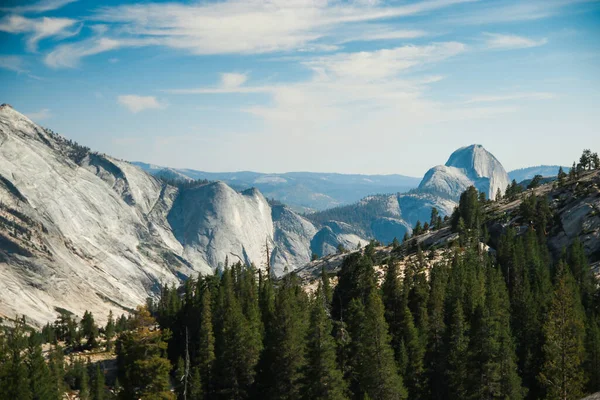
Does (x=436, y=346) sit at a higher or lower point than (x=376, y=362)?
lower

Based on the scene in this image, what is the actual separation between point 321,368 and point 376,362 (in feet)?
19.4

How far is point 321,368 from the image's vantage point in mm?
48656

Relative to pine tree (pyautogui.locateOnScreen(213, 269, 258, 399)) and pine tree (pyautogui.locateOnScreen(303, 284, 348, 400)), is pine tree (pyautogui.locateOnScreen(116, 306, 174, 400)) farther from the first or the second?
pine tree (pyautogui.locateOnScreen(213, 269, 258, 399))

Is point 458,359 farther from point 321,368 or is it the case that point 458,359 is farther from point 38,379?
point 38,379

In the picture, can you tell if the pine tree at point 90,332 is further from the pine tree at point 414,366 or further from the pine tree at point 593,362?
the pine tree at point 593,362

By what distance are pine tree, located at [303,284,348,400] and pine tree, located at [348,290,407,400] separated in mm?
3036

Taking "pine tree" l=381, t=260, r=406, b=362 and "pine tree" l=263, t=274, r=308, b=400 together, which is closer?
"pine tree" l=263, t=274, r=308, b=400

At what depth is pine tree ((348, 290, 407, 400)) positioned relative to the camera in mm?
50219

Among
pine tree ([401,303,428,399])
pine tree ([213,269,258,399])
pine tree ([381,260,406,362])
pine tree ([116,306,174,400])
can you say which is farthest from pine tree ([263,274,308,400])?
pine tree ([381,260,406,362])

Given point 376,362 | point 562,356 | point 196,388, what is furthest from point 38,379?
point 562,356

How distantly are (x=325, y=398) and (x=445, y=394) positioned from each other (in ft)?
61.9

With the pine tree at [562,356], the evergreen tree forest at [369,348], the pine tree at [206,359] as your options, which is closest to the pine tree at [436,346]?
the evergreen tree forest at [369,348]

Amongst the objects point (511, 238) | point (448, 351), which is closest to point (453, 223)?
point (511, 238)

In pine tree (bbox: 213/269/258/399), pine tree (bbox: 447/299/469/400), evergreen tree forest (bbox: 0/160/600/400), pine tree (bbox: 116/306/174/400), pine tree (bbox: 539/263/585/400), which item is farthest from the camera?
pine tree (bbox: 213/269/258/399)
